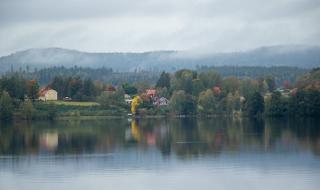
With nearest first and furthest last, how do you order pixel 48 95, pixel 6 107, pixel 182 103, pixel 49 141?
pixel 49 141, pixel 6 107, pixel 182 103, pixel 48 95

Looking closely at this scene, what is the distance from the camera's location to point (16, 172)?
36.7 metres

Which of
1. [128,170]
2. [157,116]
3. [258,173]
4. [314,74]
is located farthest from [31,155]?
[314,74]

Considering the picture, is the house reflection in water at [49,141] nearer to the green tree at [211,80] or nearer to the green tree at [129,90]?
the green tree at [211,80]

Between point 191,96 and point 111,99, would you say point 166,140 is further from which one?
point 191,96

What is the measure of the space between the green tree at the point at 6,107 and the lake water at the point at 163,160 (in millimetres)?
26686

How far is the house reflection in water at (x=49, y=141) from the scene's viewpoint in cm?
4942

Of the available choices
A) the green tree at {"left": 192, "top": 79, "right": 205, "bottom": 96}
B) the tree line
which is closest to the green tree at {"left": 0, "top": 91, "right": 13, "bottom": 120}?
the tree line

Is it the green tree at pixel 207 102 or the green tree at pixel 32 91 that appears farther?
the green tree at pixel 207 102

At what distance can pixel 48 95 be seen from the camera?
342 feet

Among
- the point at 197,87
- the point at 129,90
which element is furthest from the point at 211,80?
the point at 129,90

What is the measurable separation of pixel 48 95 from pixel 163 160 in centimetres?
6477

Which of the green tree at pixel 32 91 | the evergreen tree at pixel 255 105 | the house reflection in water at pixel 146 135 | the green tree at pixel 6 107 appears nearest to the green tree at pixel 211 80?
the evergreen tree at pixel 255 105

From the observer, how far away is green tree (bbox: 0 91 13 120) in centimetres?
8844

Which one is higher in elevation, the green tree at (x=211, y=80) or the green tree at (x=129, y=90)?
the green tree at (x=211, y=80)
